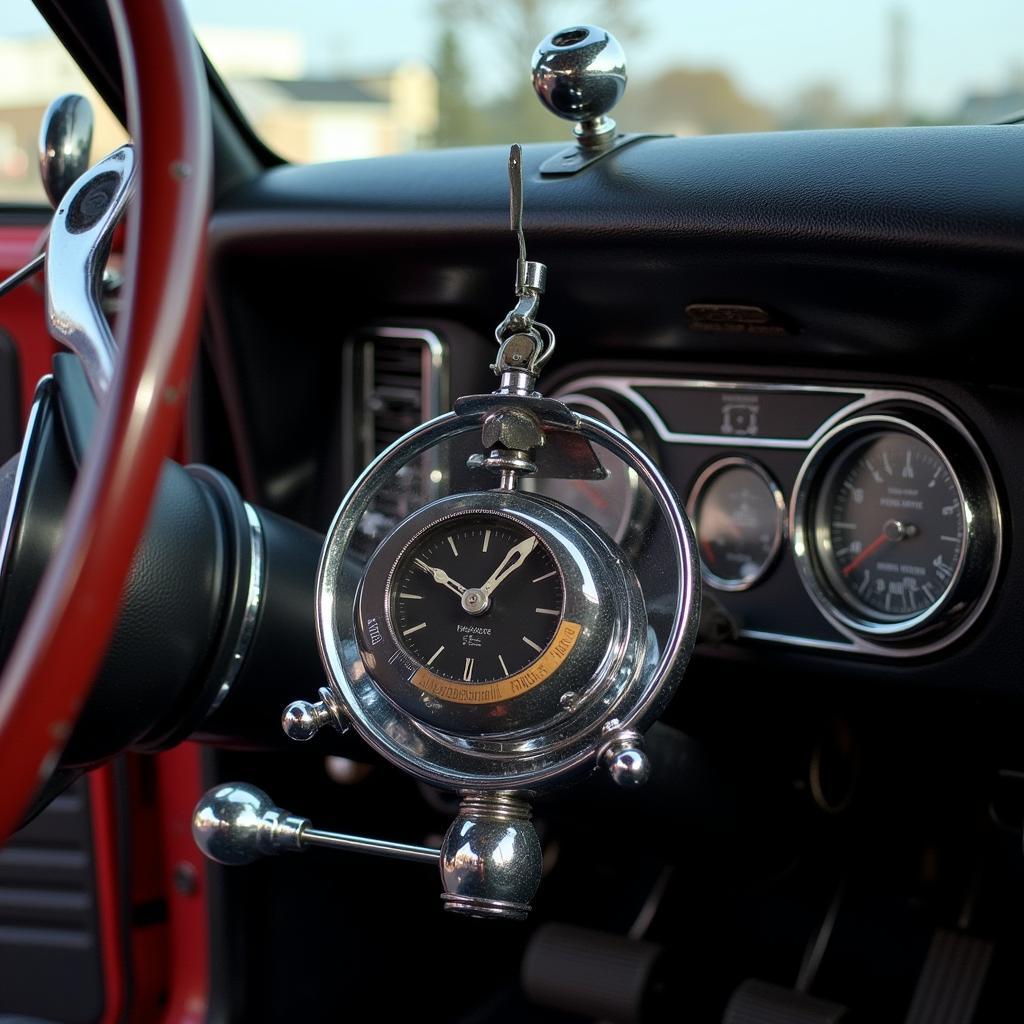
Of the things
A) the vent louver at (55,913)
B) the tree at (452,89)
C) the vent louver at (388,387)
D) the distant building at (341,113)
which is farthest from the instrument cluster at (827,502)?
the tree at (452,89)

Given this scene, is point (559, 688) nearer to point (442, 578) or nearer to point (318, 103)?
point (442, 578)

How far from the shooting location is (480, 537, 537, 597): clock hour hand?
44.8 inches

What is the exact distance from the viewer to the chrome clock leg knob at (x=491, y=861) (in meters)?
1.05

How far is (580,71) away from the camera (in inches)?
58.8

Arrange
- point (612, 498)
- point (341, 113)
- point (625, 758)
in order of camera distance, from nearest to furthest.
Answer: point (625, 758) → point (612, 498) → point (341, 113)

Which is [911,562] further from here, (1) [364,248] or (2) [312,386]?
(2) [312,386]

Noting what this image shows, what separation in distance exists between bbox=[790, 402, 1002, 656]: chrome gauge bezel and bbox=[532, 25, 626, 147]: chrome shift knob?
45 centimetres

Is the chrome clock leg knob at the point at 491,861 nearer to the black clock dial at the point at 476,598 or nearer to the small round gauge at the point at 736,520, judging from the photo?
the black clock dial at the point at 476,598

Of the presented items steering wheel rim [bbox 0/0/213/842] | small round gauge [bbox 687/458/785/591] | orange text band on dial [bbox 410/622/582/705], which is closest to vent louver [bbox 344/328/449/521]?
small round gauge [bbox 687/458/785/591]

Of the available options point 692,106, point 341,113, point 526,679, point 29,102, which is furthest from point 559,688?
point 341,113

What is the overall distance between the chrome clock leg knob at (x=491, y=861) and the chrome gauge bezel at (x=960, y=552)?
2.02ft

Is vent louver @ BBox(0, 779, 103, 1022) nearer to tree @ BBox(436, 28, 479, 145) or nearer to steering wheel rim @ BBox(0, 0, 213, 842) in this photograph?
steering wheel rim @ BBox(0, 0, 213, 842)

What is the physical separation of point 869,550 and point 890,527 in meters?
0.04

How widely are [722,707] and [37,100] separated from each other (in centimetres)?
161
